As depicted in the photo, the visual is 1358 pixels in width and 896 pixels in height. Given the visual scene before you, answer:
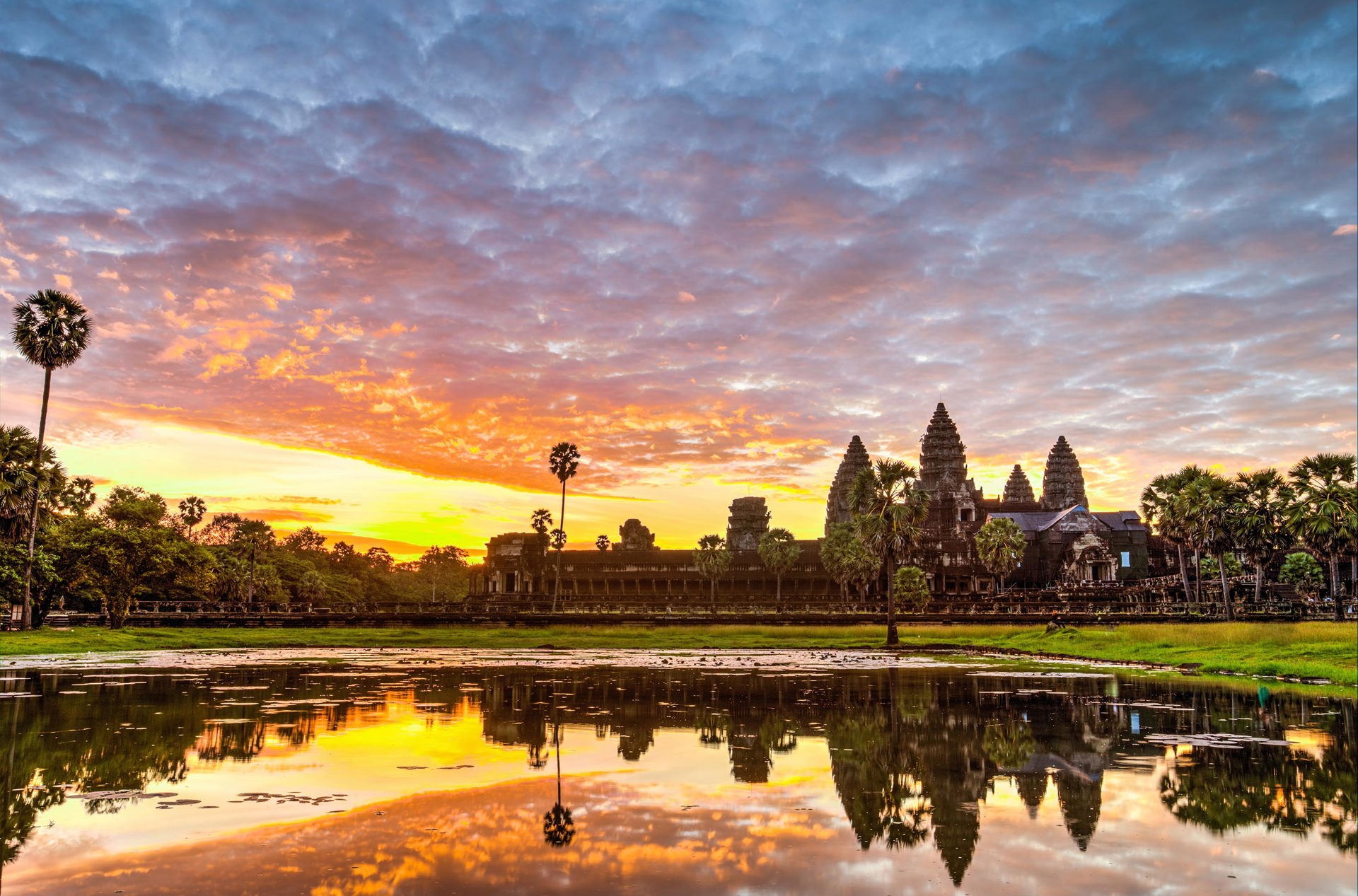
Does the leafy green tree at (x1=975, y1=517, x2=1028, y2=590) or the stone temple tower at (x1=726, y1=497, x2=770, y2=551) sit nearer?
the leafy green tree at (x1=975, y1=517, x2=1028, y2=590)

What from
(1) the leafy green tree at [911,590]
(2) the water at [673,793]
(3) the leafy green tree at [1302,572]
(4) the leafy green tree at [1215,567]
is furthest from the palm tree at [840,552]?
(2) the water at [673,793]

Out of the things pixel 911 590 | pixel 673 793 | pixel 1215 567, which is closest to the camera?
pixel 673 793

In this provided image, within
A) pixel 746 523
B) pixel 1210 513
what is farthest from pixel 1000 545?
pixel 746 523

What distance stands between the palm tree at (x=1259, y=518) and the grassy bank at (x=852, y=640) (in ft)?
64.4

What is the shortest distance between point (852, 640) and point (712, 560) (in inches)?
2083

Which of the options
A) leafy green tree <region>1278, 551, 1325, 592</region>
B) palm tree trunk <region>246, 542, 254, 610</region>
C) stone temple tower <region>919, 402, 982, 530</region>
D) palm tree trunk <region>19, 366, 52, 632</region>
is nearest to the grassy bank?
palm tree trunk <region>19, 366, 52, 632</region>

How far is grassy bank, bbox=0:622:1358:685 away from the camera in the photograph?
30562 mm

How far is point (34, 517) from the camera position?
47.4 m

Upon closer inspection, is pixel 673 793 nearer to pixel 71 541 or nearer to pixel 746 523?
pixel 71 541

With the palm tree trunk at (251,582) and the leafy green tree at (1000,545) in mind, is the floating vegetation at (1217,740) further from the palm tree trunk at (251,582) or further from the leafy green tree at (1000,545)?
the palm tree trunk at (251,582)

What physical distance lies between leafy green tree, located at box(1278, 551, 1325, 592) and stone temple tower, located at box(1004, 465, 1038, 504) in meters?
65.1

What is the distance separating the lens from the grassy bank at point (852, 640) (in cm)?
3056

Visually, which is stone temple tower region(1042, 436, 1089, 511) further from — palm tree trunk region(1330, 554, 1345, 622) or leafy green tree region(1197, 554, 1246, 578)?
palm tree trunk region(1330, 554, 1345, 622)

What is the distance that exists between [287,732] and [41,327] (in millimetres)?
48724
